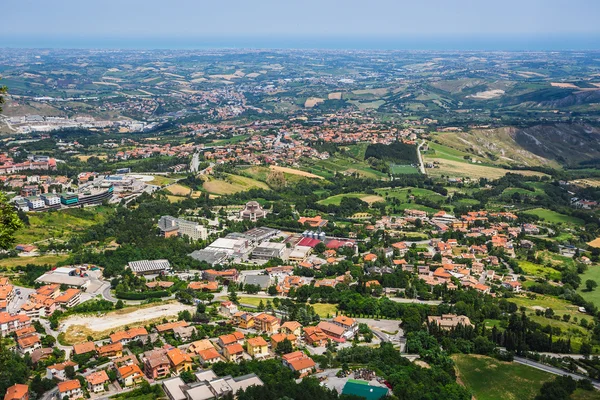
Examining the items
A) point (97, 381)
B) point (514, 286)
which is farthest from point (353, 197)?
point (97, 381)

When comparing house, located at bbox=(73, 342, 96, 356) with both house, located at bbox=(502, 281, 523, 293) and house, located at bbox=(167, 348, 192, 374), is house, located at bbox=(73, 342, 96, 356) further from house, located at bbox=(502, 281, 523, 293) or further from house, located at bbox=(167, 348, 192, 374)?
house, located at bbox=(502, 281, 523, 293)

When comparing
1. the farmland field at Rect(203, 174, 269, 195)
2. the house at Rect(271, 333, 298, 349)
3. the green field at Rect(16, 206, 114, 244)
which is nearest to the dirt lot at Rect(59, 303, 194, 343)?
the house at Rect(271, 333, 298, 349)

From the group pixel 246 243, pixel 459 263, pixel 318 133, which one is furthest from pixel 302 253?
pixel 318 133

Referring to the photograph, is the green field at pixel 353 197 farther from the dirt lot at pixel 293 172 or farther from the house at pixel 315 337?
the house at pixel 315 337

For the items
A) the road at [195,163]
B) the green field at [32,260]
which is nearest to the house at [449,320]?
the green field at [32,260]

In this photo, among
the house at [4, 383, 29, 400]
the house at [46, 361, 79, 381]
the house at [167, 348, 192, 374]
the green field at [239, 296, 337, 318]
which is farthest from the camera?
the green field at [239, 296, 337, 318]

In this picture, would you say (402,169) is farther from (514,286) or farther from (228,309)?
(228,309)

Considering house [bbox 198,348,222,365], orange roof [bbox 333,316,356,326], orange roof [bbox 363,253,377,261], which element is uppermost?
house [bbox 198,348,222,365]
